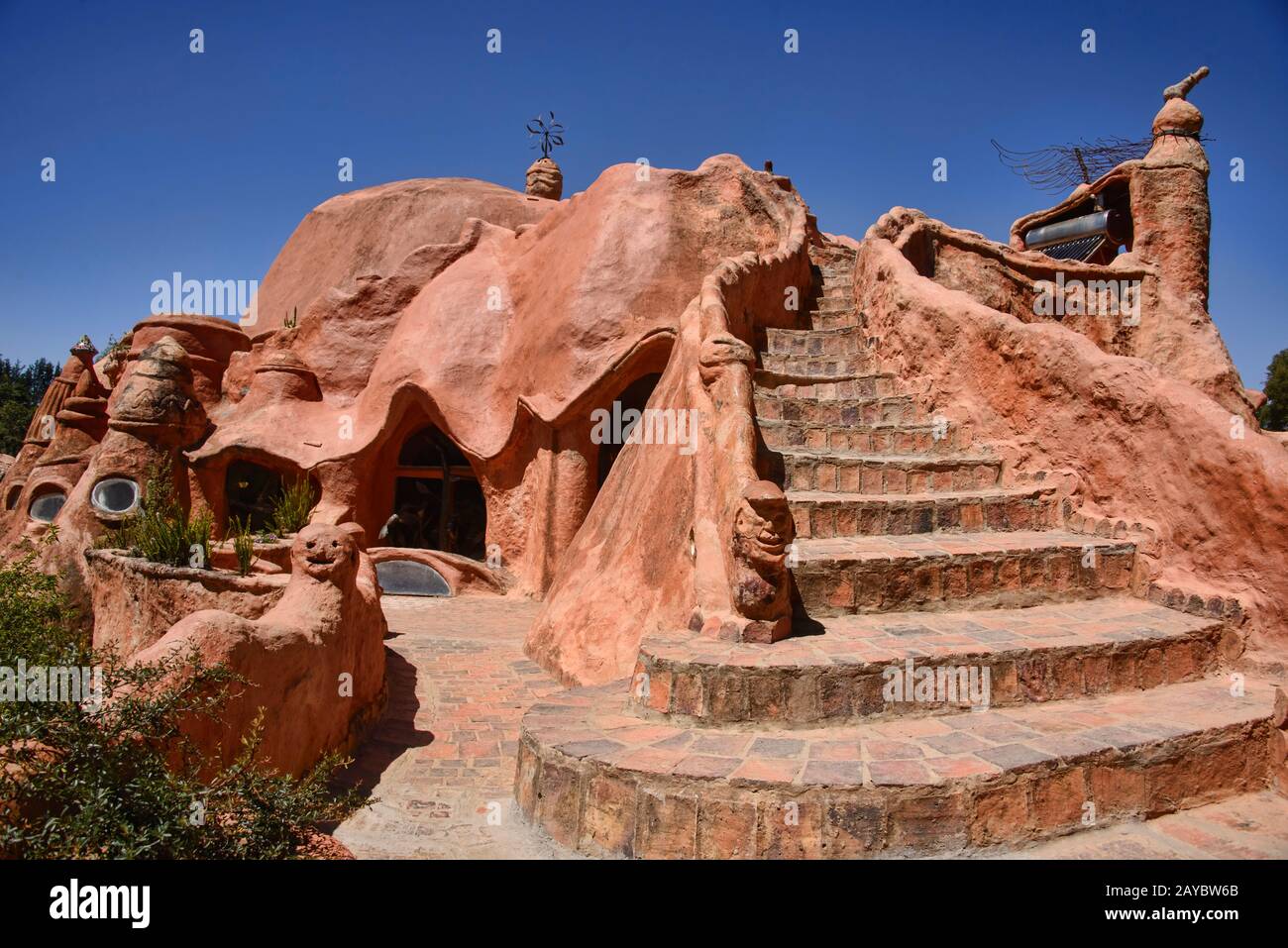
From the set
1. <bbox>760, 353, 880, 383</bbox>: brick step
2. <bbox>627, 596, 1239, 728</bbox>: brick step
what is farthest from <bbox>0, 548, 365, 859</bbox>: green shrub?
<bbox>760, 353, 880, 383</bbox>: brick step

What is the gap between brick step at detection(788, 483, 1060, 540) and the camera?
528cm

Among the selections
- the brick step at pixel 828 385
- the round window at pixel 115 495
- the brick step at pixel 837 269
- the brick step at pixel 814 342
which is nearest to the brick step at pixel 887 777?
the brick step at pixel 828 385

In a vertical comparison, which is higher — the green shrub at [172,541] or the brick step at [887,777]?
the green shrub at [172,541]

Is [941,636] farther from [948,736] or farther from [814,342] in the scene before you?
[814,342]

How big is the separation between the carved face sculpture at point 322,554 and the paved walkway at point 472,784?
45.5 inches

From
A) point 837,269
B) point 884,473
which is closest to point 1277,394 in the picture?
point 837,269

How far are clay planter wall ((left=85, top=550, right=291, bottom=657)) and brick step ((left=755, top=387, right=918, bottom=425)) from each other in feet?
14.2

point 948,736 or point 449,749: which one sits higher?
point 948,736

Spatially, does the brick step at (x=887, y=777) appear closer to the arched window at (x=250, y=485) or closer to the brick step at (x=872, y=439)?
the brick step at (x=872, y=439)

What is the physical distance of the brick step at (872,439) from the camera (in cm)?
638

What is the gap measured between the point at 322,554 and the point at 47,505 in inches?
490

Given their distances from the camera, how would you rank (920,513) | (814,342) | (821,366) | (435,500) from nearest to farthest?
1. (920,513)
2. (821,366)
3. (814,342)
4. (435,500)

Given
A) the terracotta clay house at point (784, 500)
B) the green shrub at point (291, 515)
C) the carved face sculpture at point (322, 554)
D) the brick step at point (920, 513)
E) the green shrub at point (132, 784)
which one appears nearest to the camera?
the green shrub at point (132, 784)

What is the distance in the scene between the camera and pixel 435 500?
540 inches
